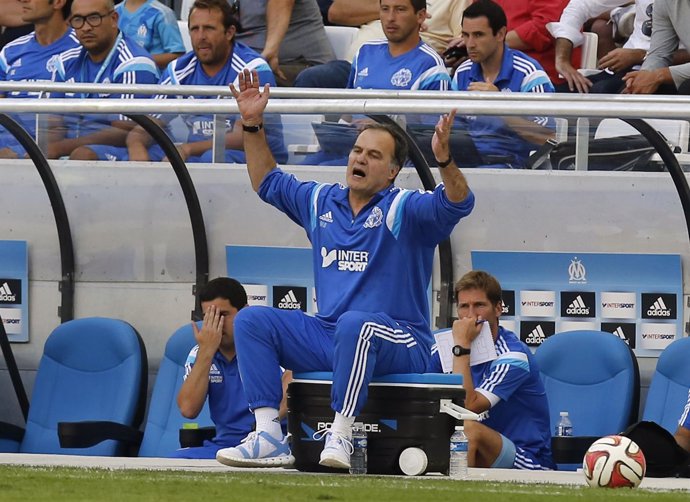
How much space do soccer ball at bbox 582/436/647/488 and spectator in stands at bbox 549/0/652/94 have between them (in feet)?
13.6

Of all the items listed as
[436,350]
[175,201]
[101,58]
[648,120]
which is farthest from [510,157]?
[101,58]

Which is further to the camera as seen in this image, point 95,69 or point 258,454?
point 95,69

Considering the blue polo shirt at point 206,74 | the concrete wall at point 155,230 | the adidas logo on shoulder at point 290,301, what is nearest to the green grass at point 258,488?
the adidas logo on shoulder at point 290,301

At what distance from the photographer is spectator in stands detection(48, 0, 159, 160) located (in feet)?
29.4

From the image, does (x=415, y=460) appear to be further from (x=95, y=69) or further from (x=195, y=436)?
(x=95, y=69)

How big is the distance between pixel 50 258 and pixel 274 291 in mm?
1458

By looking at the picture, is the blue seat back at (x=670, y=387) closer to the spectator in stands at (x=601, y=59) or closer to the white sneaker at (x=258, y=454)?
the spectator in stands at (x=601, y=59)

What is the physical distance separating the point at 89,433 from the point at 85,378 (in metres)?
1.03

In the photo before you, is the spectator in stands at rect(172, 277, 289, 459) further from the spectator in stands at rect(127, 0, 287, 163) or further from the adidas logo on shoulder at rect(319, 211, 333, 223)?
the adidas logo on shoulder at rect(319, 211, 333, 223)

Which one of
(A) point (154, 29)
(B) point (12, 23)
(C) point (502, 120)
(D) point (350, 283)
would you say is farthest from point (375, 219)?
(B) point (12, 23)

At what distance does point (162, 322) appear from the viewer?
923cm

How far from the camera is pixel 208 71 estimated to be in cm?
959

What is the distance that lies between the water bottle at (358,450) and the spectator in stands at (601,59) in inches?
160

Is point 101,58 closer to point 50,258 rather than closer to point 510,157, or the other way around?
point 50,258
